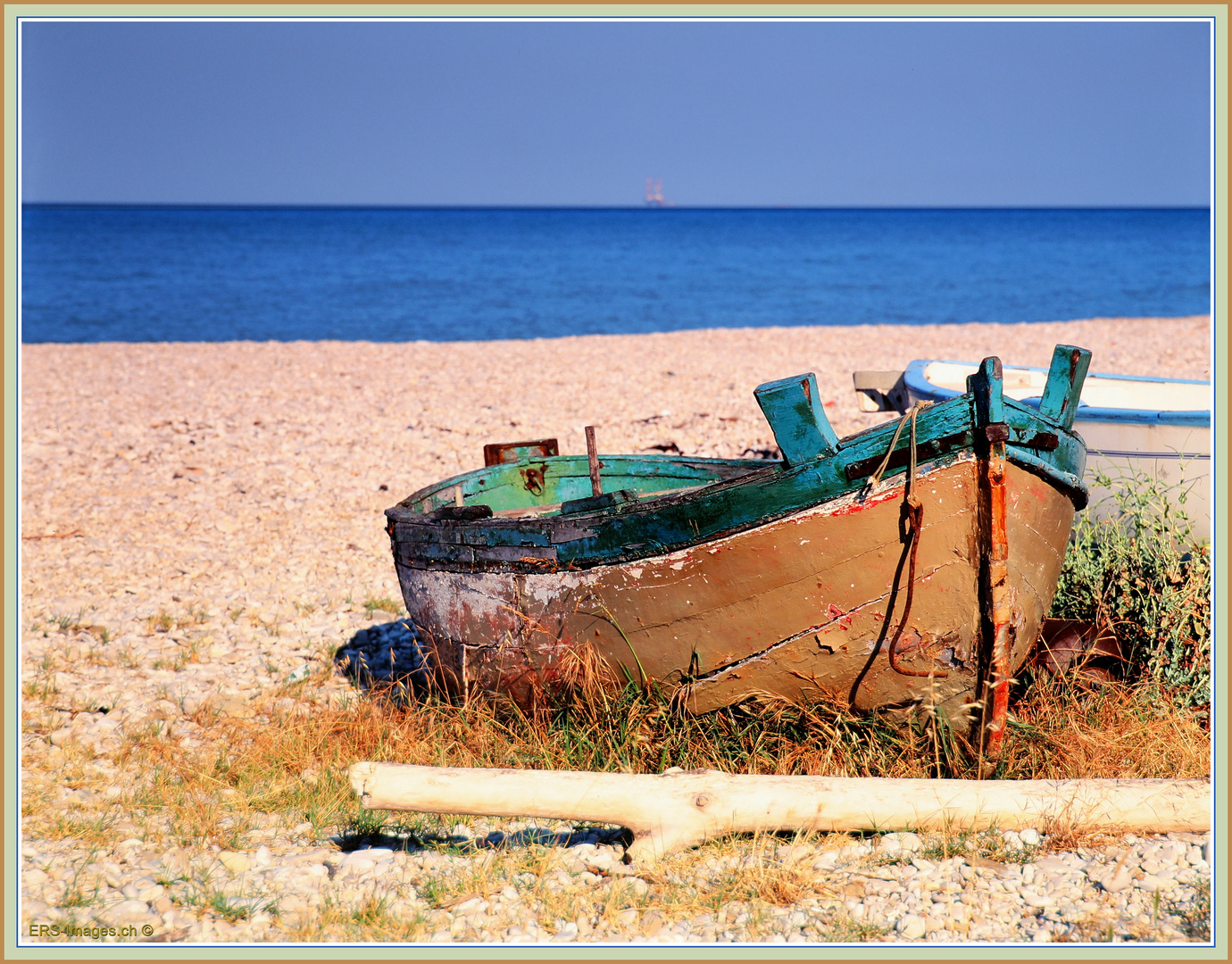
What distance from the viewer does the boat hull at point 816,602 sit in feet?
11.1

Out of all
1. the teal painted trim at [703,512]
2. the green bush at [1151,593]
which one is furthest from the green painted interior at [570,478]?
the green bush at [1151,593]

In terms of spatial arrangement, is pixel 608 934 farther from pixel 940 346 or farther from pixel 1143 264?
pixel 1143 264

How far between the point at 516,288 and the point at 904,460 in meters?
32.5

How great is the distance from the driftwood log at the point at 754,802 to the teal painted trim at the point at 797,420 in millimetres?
1089

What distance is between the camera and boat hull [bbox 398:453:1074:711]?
3.39 meters

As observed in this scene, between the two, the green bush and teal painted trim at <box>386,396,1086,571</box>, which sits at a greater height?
teal painted trim at <box>386,396,1086,571</box>

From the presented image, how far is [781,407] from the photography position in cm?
339

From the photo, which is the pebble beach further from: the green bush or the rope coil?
the green bush

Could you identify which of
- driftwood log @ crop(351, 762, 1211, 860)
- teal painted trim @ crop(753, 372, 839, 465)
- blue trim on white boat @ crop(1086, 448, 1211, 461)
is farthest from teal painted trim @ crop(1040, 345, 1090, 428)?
→ blue trim on white boat @ crop(1086, 448, 1211, 461)

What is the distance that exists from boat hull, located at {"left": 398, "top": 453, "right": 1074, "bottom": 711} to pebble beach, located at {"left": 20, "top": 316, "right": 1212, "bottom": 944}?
599 mm

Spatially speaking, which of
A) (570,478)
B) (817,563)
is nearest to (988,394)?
(817,563)

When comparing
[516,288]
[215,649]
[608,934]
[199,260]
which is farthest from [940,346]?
[199,260]

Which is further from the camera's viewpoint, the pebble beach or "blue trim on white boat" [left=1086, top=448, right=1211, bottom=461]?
"blue trim on white boat" [left=1086, top=448, right=1211, bottom=461]

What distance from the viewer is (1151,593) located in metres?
4.29
